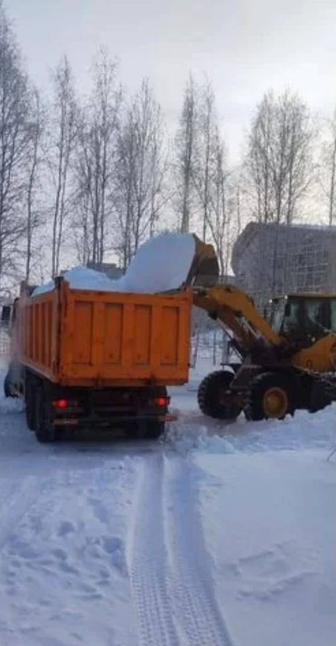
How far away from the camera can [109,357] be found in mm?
10625

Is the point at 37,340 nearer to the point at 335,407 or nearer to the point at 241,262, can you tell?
the point at 335,407

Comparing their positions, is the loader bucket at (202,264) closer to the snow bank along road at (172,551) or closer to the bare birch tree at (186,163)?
the snow bank along road at (172,551)

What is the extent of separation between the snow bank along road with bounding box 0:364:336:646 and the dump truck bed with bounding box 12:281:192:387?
1.77 metres

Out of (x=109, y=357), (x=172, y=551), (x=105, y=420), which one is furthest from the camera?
(x=105, y=420)

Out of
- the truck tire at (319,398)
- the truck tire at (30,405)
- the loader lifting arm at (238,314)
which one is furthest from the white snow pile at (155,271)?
the truck tire at (319,398)

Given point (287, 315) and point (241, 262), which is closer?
point (287, 315)

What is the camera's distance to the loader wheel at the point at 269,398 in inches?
538

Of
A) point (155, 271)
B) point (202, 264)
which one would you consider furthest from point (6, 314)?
point (202, 264)

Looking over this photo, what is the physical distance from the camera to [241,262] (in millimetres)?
36625

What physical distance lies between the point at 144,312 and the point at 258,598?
6.68 m

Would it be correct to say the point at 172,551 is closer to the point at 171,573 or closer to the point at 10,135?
the point at 171,573

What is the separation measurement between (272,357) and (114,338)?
16.3 ft

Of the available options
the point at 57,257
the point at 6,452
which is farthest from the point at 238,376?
the point at 57,257

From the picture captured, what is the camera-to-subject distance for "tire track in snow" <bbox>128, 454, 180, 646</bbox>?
4.09m
